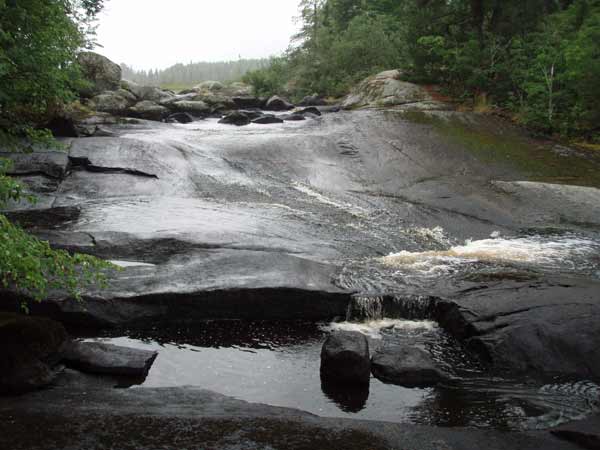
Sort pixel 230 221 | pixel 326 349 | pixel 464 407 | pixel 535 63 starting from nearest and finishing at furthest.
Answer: pixel 464 407, pixel 326 349, pixel 230 221, pixel 535 63

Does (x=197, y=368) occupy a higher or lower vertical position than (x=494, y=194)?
lower

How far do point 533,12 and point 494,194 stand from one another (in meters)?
14.4

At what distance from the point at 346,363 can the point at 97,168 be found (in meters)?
9.13

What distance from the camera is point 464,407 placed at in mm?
5160

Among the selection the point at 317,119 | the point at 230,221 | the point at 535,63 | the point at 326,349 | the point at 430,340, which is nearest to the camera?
the point at 326,349

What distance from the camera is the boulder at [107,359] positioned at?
549 cm

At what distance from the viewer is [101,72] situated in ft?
94.6

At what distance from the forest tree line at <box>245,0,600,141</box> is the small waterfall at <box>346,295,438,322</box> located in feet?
42.0

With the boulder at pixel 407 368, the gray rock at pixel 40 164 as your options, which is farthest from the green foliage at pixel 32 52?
the boulder at pixel 407 368

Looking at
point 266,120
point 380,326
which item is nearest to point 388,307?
point 380,326

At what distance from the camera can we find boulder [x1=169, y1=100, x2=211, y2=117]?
28359 millimetres

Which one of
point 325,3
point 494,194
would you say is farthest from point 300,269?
point 325,3

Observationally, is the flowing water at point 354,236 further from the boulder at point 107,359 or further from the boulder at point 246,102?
the boulder at point 246,102

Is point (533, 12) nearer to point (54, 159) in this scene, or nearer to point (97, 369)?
point (54, 159)
